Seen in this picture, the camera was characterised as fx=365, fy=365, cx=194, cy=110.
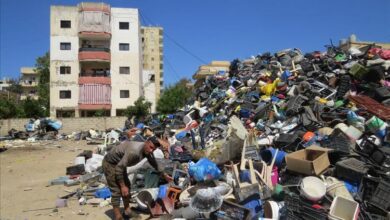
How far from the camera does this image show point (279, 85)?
11125mm

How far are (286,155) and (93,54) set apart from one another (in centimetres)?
3466

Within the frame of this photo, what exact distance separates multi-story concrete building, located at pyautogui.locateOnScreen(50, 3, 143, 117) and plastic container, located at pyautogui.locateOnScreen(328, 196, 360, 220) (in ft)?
112

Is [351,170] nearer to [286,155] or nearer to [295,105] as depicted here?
[286,155]

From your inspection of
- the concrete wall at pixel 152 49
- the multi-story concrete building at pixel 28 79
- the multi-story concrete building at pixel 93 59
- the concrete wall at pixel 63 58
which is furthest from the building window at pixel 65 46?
the multi-story concrete building at pixel 28 79

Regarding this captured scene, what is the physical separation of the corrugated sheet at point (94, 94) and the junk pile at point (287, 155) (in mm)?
26643

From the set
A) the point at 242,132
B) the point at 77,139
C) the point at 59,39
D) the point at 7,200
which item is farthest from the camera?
the point at 59,39

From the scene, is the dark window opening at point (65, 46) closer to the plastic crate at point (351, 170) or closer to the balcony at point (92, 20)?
the balcony at point (92, 20)

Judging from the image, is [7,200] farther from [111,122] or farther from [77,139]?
[111,122]

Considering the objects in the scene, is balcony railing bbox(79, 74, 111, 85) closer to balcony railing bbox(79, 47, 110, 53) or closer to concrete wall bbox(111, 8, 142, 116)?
concrete wall bbox(111, 8, 142, 116)

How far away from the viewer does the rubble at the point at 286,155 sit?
15.9 feet

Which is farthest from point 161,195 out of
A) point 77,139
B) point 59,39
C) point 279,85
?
point 59,39

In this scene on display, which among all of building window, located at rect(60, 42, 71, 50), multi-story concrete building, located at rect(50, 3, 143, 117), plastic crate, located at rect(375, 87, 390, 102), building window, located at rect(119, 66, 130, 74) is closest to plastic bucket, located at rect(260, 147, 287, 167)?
plastic crate, located at rect(375, 87, 390, 102)

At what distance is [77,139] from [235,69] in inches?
420

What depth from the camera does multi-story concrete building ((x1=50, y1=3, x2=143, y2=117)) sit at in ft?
123
